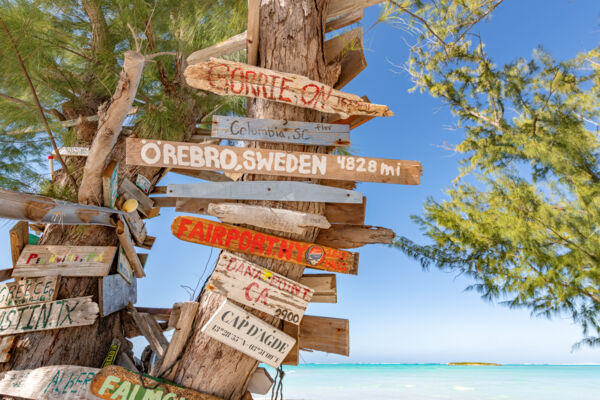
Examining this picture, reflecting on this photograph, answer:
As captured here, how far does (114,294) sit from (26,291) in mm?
659

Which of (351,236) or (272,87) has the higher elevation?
(272,87)

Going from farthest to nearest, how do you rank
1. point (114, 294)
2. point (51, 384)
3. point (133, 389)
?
1. point (114, 294)
2. point (51, 384)
3. point (133, 389)

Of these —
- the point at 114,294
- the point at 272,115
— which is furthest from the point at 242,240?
the point at 114,294

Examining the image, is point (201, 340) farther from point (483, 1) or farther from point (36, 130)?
point (483, 1)

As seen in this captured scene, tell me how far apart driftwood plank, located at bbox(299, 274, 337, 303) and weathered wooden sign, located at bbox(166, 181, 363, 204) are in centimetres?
46

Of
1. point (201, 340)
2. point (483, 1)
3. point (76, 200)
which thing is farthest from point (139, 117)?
point (483, 1)

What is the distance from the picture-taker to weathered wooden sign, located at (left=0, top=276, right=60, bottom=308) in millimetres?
3092

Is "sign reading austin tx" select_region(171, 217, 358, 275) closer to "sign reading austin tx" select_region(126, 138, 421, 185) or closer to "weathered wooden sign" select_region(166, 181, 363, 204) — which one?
"weathered wooden sign" select_region(166, 181, 363, 204)

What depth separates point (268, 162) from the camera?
80.4 inches

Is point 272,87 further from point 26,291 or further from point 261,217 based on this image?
point 26,291

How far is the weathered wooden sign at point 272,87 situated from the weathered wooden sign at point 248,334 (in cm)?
116

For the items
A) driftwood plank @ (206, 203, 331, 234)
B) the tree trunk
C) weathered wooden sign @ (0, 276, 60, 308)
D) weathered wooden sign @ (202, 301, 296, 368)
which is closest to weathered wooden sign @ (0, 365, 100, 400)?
weathered wooden sign @ (0, 276, 60, 308)

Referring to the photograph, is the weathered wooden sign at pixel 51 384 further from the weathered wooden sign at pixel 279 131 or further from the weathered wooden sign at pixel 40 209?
the weathered wooden sign at pixel 279 131

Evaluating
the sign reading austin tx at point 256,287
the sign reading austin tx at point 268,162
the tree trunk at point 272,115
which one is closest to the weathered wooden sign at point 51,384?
the tree trunk at point 272,115
